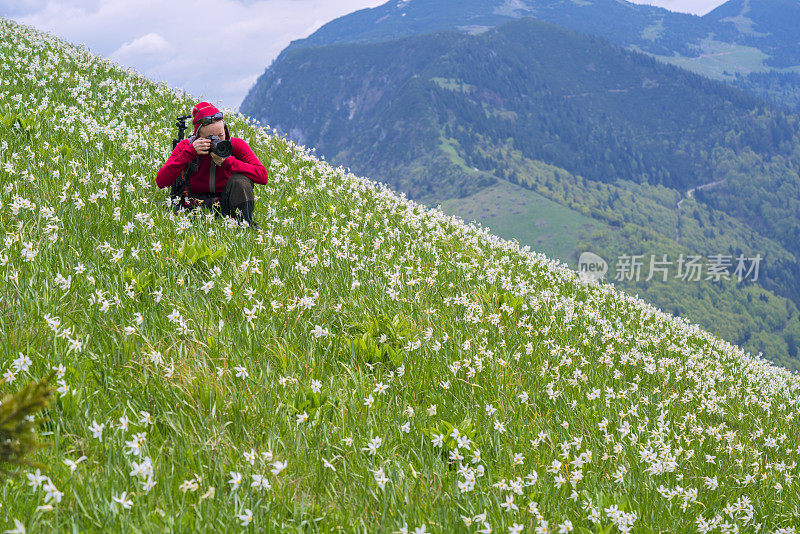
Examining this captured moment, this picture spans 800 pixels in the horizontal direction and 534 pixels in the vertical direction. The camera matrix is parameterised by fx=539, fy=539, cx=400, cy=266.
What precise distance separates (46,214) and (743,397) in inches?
377

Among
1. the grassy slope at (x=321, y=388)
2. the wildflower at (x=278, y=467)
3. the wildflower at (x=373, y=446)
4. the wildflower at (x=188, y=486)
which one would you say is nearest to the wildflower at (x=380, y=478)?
the grassy slope at (x=321, y=388)

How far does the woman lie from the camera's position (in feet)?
23.7

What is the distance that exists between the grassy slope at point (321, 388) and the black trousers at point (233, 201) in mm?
364

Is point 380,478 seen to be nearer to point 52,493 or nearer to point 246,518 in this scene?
point 246,518

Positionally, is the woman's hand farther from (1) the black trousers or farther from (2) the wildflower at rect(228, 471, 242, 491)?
(2) the wildflower at rect(228, 471, 242, 491)

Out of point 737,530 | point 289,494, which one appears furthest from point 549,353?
point 289,494

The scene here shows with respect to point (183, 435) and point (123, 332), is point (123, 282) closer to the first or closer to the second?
point (123, 332)

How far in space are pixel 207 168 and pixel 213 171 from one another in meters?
0.22

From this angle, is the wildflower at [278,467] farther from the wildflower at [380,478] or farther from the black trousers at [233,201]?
the black trousers at [233,201]

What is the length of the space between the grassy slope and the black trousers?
14.3 inches

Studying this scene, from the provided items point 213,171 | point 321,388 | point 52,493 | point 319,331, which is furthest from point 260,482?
point 213,171

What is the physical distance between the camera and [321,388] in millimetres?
4113

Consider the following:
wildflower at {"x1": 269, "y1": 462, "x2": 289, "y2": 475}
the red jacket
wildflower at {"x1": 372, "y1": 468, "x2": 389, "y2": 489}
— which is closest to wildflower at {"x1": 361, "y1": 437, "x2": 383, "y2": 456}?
wildflower at {"x1": 372, "y1": 468, "x2": 389, "y2": 489}

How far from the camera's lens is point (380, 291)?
6.39 metres
